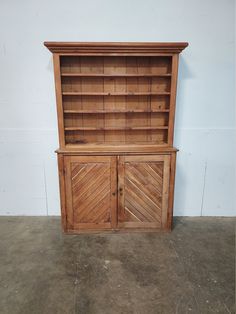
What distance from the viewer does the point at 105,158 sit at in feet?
6.98

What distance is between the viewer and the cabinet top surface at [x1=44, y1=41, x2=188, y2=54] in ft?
6.15

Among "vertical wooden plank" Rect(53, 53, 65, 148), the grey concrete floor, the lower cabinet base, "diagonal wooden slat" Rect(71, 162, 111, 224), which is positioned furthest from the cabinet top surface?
the grey concrete floor

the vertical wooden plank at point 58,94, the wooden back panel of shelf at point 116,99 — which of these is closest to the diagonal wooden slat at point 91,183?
the wooden back panel of shelf at point 116,99

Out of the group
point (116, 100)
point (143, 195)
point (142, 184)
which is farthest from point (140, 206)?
point (116, 100)

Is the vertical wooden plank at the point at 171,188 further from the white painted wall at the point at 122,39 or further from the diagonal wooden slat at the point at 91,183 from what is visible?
the diagonal wooden slat at the point at 91,183

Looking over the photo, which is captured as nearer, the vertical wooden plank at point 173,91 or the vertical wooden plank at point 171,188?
the vertical wooden plank at point 173,91

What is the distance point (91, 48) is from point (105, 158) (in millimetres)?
1118

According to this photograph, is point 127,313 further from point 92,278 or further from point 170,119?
point 170,119

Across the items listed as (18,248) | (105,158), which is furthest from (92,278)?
(105,158)

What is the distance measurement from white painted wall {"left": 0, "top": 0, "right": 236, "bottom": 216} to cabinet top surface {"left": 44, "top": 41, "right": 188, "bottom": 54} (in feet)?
1.55

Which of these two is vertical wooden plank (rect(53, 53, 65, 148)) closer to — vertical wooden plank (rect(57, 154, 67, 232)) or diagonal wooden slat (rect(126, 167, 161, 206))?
vertical wooden plank (rect(57, 154, 67, 232))

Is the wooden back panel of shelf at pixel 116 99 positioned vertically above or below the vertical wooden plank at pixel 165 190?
above

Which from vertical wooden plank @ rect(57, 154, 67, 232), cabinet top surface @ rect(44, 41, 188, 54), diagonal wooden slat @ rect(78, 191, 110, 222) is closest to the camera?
cabinet top surface @ rect(44, 41, 188, 54)

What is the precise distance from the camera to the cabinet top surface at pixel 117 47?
6.15 feet
